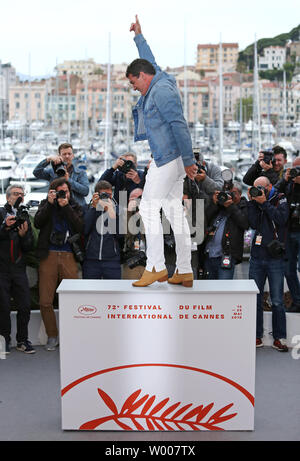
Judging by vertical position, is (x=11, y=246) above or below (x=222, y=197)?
below

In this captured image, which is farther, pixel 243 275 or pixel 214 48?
pixel 214 48

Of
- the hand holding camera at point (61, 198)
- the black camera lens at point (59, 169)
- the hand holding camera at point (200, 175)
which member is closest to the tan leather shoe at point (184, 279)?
the hand holding camera at point (61, 198)

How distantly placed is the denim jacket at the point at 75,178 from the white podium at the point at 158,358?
2715 millimetres

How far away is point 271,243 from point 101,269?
162 centimetres

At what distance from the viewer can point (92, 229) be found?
692 centimetres

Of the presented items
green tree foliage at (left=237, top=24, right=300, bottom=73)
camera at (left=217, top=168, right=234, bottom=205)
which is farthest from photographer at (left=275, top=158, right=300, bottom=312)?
green tree foliage at (left=237, top=24, right=300, bottom=73)

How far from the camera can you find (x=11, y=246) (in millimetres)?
6855

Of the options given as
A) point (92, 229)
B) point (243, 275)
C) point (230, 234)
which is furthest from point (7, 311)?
point (243, 275)

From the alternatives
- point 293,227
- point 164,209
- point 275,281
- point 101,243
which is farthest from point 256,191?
point 164,209

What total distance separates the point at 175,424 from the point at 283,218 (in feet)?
8.50

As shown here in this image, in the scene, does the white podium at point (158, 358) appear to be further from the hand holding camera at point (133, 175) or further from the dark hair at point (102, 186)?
the hand holding camera at point (133, 175)

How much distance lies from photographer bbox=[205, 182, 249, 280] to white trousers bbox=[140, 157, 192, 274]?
164 cm

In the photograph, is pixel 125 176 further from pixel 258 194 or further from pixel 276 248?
pixel 276 248
